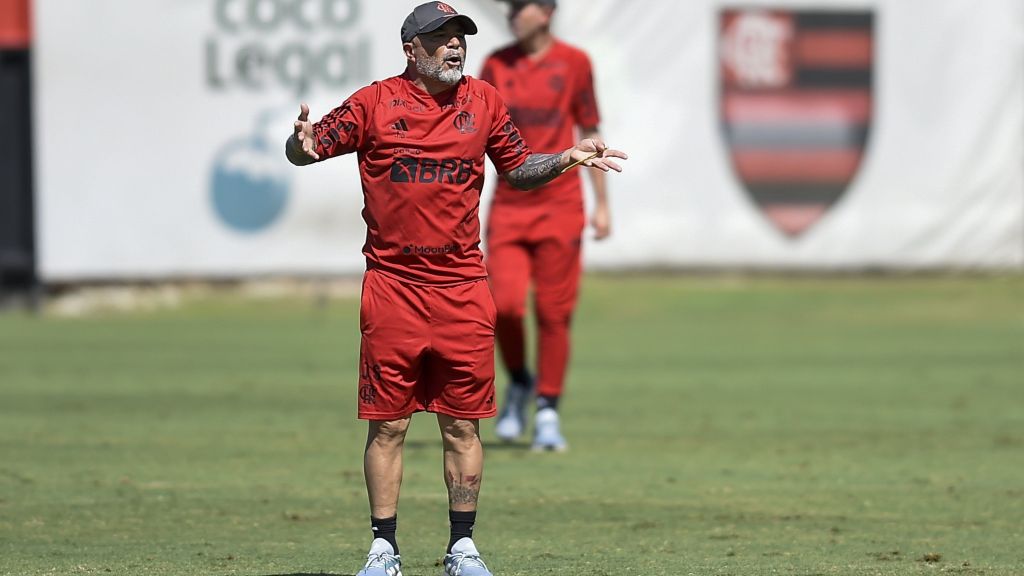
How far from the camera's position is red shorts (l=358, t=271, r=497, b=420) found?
6.22 m

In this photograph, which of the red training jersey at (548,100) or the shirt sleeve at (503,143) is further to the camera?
the red training jersey at (548,100)

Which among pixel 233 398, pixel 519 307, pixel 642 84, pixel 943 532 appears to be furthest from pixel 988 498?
pixel 642 84

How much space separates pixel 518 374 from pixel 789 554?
3676 millimetres

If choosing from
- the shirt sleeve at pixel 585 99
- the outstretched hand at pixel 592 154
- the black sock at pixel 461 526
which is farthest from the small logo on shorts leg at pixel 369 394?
the shirt sleeve at pixel 585 99

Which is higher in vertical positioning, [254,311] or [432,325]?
[432,325]

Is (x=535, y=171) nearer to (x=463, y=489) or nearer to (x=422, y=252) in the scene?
(x=422, y=252)

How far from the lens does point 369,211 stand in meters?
6.30

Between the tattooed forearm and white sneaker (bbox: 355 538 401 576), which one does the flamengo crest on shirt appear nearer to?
the tattooed forearm

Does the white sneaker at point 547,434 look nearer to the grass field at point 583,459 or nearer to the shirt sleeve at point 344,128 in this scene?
the grass field at point 583,459

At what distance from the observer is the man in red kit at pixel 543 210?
984 centimetres

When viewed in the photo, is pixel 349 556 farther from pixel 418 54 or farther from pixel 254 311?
pixel 254 311

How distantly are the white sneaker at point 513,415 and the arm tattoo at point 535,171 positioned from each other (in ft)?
12.9

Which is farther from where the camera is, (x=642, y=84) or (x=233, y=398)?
(x=642, y=84)

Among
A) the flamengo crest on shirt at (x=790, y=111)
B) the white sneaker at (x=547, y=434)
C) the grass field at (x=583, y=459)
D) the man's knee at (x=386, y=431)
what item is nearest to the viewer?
the man's knee at (x=386, y=431)
